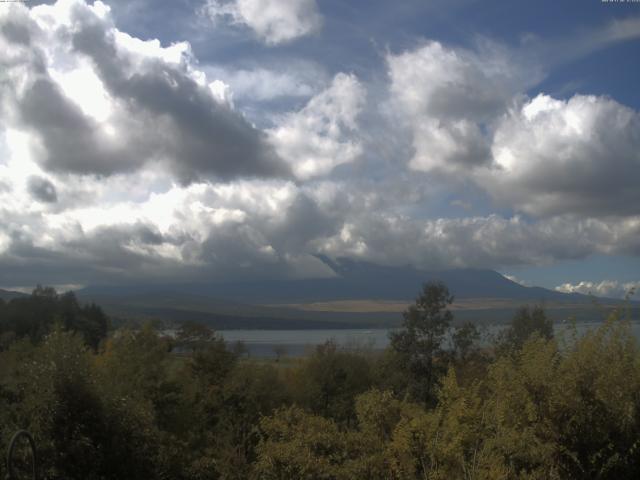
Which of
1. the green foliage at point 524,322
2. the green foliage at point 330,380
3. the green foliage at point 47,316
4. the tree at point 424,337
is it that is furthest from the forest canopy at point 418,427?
the green foliage at point 47,316

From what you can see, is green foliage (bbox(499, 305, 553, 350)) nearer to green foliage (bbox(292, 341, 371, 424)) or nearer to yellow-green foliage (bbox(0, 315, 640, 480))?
green foliage (bbox(292, 341, 371, 424))

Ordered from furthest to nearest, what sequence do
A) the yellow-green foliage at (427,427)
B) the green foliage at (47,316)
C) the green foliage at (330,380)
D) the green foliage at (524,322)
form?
the green foliage at (47,316) → the green foliage at (330,380) → the green foliage at (524,322) → the yellow-green foliage at (427,427)

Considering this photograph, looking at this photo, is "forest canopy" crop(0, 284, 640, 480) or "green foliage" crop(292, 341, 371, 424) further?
"green foliage" crop(292, 341, 371, 424)

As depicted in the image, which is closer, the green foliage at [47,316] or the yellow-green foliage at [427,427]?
the yellow-green foliage at [427,427]

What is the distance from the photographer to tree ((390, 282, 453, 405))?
148 feet

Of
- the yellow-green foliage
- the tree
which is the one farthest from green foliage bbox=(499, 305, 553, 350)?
the yellow-green foliage

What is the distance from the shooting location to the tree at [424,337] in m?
45.0

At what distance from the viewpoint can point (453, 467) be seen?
49.0 ft

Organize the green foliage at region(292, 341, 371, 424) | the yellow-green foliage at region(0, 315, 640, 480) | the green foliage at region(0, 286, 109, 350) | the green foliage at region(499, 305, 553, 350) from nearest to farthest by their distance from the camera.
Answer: the yellow-green foliage at region(0, 315, 640, 480)
the green foliage at region(499, 305, 553, 350)
the green foliage at region(292, 341, 371, 424)
the green foliage at region(0, 286, 109, 350)

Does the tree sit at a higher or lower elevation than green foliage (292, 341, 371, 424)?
higher

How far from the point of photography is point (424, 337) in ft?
151

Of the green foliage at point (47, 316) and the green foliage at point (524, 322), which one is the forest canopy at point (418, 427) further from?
the green foliage at point (47, 316)

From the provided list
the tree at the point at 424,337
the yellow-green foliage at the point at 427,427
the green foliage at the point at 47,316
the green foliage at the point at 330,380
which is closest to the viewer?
the yellow-green foliage at the point at 427,427

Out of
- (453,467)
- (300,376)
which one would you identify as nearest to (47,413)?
(453,467)
